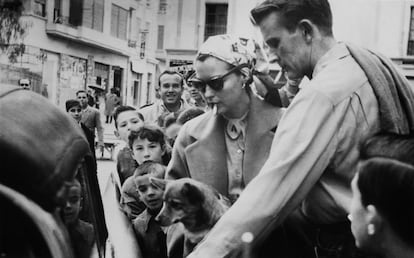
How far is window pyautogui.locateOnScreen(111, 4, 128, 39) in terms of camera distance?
180 centimetres

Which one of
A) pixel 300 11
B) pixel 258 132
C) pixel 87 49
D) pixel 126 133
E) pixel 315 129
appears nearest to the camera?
pixel 315 129

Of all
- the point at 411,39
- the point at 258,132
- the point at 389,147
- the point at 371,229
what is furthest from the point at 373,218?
the point at 411,39

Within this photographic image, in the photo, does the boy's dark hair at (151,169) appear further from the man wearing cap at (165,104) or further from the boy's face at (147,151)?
the man wearing cap at (165,104)

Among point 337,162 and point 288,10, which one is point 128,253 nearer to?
point 337,162

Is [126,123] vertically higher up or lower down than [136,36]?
lower down

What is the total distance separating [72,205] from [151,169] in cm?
44

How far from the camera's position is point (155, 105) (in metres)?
1.82

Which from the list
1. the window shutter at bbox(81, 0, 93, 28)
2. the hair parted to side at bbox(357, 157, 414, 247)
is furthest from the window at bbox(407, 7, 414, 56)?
the window shutter at bbox(81, 0, 93, 28)

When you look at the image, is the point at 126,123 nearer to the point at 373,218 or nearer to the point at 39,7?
the point at 39,7

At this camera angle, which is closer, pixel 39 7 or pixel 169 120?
pixel 39 7

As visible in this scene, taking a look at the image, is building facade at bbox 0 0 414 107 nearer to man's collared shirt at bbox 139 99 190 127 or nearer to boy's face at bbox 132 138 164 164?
man's collared shirt at bbox 139 99 190 127

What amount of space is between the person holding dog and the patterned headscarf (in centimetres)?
5

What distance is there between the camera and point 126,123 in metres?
1.79

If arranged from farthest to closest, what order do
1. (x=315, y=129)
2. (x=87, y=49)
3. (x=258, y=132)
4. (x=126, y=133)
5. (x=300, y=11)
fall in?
(x=126, y=133) → (x=87, y=49) → (x=258, y=132) → (x=300, y=11) → (x=315, y=129)
